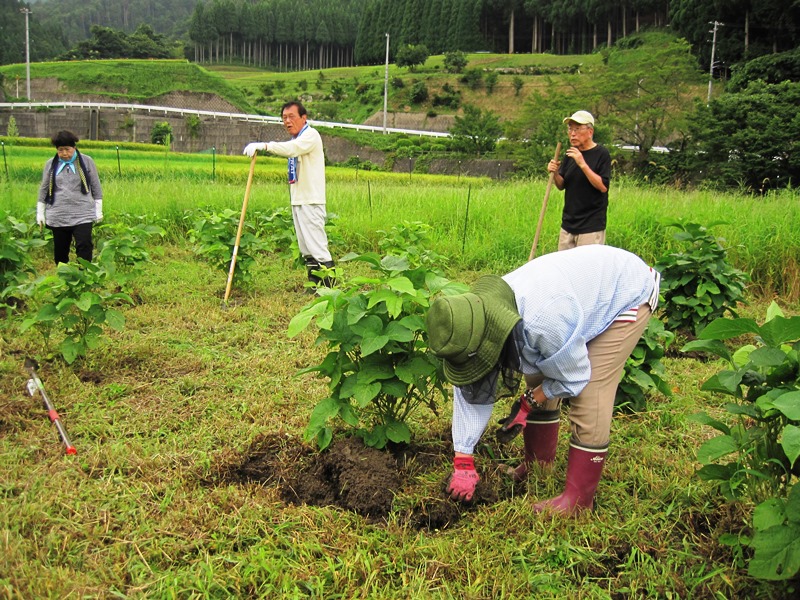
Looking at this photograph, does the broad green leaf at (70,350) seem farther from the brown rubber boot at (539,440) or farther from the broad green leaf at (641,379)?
the broad green leaf at (641,379)

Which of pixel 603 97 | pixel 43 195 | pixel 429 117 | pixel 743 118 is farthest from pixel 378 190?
pixel 429 117

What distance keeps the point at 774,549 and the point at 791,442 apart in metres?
0.34

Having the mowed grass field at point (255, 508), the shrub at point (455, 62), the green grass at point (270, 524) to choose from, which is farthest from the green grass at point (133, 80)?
the green grass at point (270, 524)

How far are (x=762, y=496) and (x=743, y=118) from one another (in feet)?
74.1

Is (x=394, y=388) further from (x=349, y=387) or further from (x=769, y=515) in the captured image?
(x=769, y=515)

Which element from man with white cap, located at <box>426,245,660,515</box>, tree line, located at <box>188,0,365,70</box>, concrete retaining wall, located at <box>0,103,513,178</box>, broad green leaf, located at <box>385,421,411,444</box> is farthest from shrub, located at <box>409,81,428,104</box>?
man with white cap, located at <box>426,245,660,515</box>

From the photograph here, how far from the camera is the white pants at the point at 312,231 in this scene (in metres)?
6.06

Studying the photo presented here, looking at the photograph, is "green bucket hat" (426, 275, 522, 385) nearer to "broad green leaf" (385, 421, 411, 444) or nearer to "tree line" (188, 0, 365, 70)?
"broad green leaf" (385, 421, 411, 444)

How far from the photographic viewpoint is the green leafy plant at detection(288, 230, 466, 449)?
2.54 metres

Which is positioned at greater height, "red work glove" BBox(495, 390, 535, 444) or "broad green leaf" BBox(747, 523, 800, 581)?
"red work glove" BBox(495, 390, 535, 444)

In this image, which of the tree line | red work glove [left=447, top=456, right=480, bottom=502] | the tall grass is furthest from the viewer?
the tree line

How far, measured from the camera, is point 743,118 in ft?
71.1

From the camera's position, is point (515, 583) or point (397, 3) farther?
point (397, 3)

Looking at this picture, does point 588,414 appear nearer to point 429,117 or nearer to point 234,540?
point 234,540
